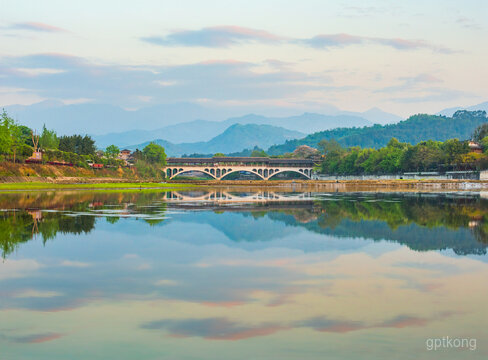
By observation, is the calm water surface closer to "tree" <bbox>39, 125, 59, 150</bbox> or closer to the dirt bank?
the dirt bank

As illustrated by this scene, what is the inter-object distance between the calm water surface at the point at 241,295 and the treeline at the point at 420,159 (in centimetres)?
11009

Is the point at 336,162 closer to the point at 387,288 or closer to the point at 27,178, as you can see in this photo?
the point at 27,178

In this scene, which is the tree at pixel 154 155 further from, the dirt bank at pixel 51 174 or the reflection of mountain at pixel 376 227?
the reflection of mountain at pixel 376 227

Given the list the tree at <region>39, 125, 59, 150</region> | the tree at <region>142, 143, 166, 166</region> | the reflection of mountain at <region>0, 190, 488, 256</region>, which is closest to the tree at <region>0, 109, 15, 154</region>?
the tree at <region>39, 125, 59, 150</region>

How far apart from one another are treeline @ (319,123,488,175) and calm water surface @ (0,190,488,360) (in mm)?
110095

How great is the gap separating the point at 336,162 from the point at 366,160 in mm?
27871

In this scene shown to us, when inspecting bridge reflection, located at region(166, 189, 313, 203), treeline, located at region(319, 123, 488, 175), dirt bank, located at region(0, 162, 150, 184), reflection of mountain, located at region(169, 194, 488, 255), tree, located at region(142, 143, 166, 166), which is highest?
tree, located at region(142, 143, 166, 166)

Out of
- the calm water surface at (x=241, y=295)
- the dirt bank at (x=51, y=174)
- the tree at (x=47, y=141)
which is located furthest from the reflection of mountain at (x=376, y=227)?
the tree at (x=47, y=141)

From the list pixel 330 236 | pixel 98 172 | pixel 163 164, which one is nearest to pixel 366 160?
pixel 163 164

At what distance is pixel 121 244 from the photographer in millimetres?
19828

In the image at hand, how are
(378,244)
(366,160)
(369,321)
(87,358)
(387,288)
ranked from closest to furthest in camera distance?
(87,358), (369,321), (387,288), (378,244), (366,160)

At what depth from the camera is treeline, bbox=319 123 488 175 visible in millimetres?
124375

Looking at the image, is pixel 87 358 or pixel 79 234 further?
pixel 79 234

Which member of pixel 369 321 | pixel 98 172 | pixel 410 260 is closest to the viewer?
pixel 369 321
